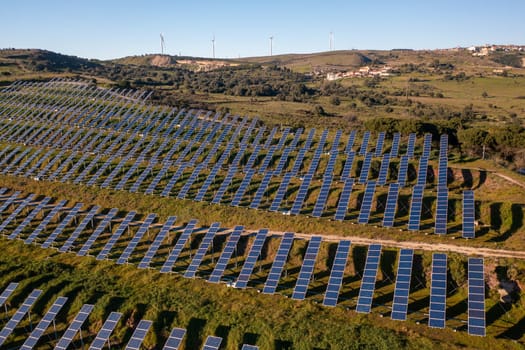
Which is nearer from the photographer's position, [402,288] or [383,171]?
[402,288]

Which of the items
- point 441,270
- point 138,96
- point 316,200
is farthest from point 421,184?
point 138,96

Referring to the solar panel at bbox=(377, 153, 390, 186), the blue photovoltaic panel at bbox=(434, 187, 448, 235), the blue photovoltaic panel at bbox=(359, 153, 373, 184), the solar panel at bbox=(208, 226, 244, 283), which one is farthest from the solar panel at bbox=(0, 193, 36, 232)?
the blue photovoltaic panel at bbox=(434, 187, 448, 235)

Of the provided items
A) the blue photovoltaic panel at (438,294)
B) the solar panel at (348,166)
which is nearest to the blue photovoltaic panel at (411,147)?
the solar panel at (348,166)

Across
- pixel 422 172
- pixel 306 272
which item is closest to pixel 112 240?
pixel 306 272

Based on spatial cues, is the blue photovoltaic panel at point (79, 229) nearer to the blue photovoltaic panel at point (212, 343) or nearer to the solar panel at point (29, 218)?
the solar panel at point (29, 218)

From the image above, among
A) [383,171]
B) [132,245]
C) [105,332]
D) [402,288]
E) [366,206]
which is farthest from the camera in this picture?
[383,171]

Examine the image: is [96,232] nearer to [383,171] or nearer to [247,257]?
[247,257]
